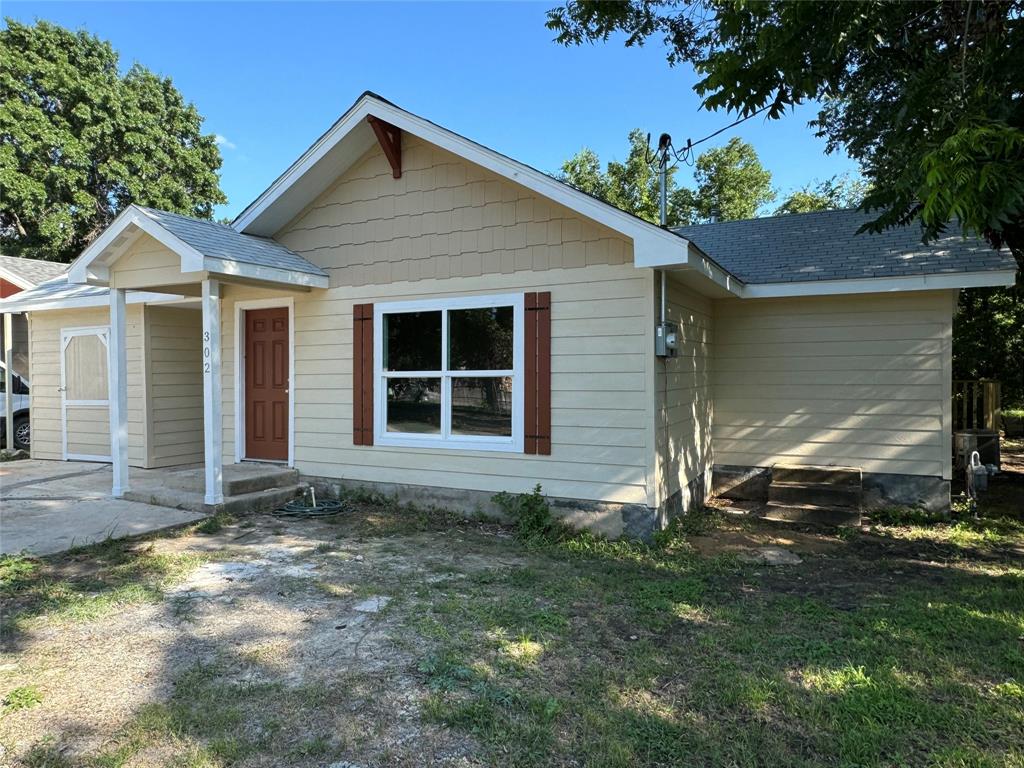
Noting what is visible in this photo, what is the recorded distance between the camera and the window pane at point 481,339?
6.39 m

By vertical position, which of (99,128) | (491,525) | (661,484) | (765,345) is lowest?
(491,525)

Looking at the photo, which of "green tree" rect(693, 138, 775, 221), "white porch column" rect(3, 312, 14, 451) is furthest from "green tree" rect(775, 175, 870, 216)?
"white porch column" rect(3, 312, 14, 451)

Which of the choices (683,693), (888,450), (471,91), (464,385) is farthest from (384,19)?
(683,693)

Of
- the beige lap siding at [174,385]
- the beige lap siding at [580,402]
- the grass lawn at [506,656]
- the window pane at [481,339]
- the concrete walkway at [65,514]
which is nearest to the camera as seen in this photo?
the grass lawn at [506,656]

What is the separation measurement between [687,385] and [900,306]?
2.76 meters

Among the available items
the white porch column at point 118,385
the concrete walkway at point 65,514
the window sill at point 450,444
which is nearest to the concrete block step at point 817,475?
the window sill at point 450,444

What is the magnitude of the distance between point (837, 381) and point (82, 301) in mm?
10845

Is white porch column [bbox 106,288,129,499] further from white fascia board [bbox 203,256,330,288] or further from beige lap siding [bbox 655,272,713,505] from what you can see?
beige lap siding [bbox 655,272,713,505]

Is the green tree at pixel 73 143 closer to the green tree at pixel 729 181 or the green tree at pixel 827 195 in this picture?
the green tree at pixel 729 181

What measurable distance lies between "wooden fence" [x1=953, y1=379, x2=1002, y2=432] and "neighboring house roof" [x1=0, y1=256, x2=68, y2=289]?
16232 millimetres

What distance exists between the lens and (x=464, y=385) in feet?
21.6

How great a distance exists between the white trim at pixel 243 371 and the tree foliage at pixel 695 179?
2061 centimetres

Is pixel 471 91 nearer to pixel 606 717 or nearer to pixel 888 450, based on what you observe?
pixel 888 450

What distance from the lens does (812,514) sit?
675cm
